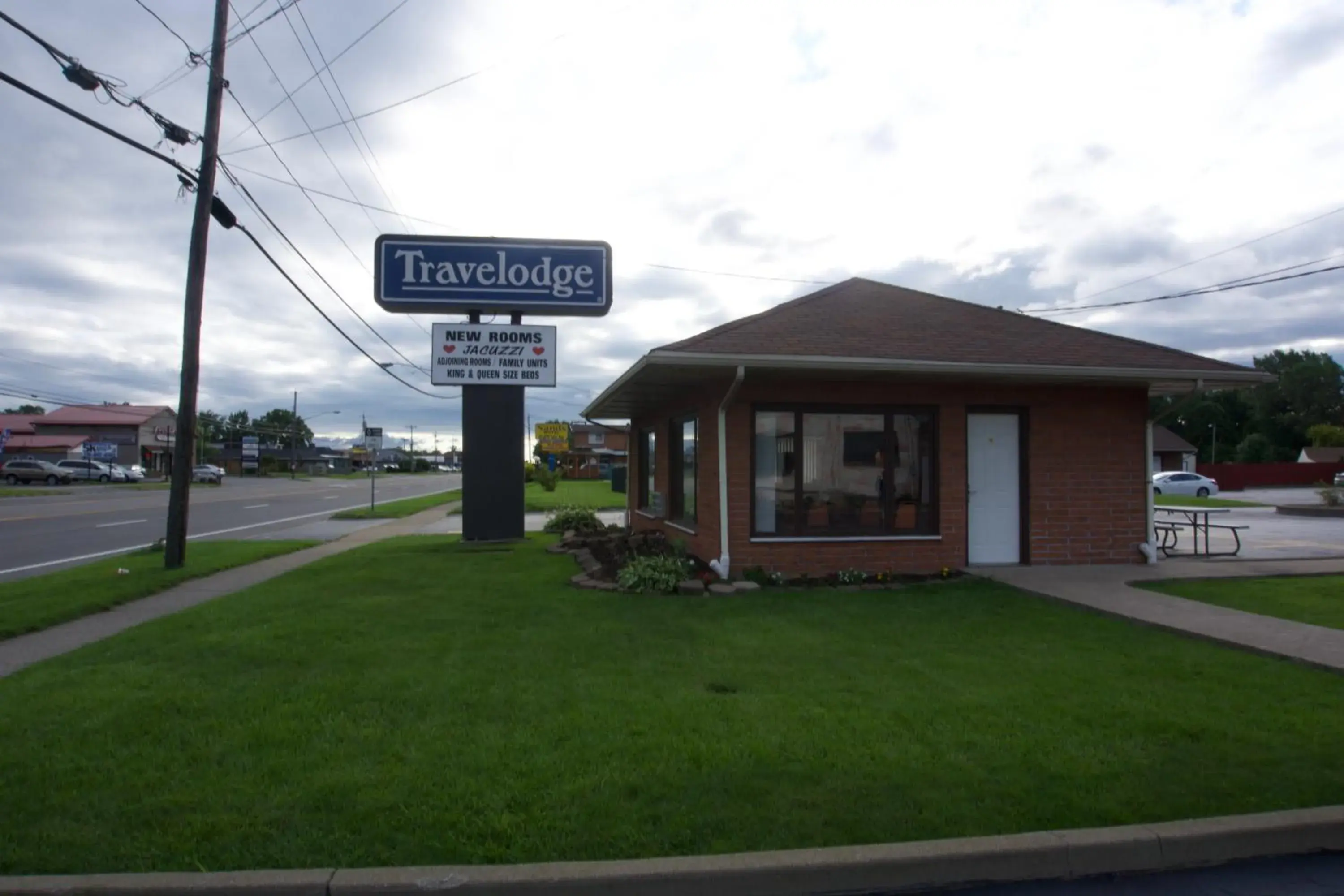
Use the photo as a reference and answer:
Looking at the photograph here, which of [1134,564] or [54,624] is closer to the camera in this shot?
[54,624]

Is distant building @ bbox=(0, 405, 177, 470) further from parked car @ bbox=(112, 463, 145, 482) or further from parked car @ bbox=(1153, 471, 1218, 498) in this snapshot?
parked car @ bbox=(1153, 471, 1218, 498)

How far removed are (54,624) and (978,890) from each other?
31.1ft

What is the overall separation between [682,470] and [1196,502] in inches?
1038

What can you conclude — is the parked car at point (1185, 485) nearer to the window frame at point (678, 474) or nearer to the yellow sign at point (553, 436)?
the yellow sign at point (553, 436)

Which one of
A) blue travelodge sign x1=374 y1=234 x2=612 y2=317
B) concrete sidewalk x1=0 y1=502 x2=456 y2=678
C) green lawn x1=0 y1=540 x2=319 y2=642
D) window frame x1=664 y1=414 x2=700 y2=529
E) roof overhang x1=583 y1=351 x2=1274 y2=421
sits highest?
blue travelodge sign x1=374 y1=234 x2=612 y2=317

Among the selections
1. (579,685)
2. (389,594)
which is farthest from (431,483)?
(579,685)

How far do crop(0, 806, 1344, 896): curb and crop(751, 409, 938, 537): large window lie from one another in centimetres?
763

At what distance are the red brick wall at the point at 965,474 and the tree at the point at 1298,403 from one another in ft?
289

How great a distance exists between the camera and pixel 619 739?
5340 mm

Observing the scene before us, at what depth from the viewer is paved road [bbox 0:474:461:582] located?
1839cm

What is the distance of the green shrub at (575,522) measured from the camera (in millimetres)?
19053

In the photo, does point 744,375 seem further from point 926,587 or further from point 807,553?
point 926,587

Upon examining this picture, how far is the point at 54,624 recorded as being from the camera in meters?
9.59

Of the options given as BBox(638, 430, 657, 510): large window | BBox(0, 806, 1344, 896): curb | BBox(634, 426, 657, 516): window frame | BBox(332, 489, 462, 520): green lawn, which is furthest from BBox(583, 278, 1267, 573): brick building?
BBox(332, 489, 462, 520): green lawn
